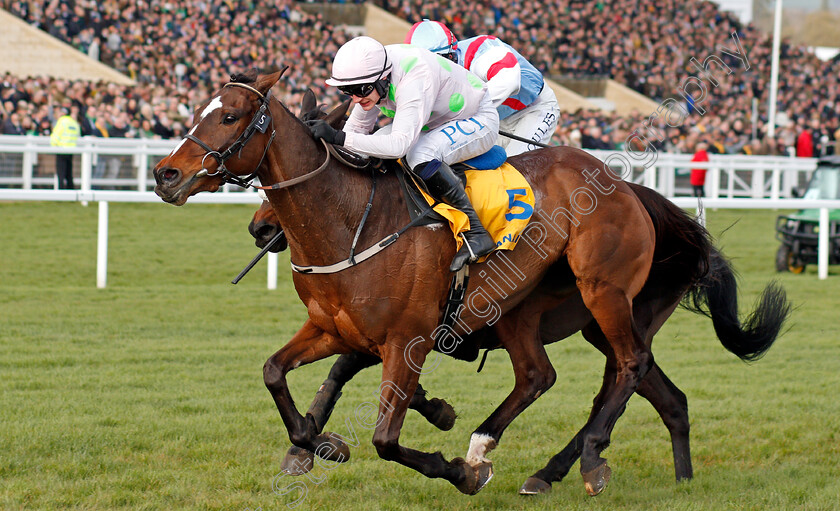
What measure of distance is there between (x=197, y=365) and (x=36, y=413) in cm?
141

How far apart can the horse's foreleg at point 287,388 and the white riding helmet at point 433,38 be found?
1.37 metres

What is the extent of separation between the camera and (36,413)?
16.6 feet

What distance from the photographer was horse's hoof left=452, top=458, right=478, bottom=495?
3850 mm

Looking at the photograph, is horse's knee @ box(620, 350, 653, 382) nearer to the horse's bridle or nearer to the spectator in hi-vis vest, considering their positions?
the horse's bridle

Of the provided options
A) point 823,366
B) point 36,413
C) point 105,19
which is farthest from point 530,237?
point 105,19

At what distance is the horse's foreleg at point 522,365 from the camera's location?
4.20m

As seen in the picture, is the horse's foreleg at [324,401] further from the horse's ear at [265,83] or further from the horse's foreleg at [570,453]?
the horse's ear at [265,83]

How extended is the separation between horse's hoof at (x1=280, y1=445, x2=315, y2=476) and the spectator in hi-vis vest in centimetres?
941

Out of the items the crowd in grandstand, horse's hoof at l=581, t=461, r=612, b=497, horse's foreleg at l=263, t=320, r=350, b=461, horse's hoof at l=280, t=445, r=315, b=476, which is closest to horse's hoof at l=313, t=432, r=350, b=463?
horse's foreleg at l=263, t=320, r=350, b=461

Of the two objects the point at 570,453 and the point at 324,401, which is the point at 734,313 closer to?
the point at 570,453

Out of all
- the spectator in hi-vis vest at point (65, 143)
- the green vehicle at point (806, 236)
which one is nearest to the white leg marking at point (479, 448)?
the green vehicle at point (806, 236)

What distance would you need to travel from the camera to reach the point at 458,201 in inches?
151

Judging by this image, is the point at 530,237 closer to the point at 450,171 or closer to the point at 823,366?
the point at 450,171

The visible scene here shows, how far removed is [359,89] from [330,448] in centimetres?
140
